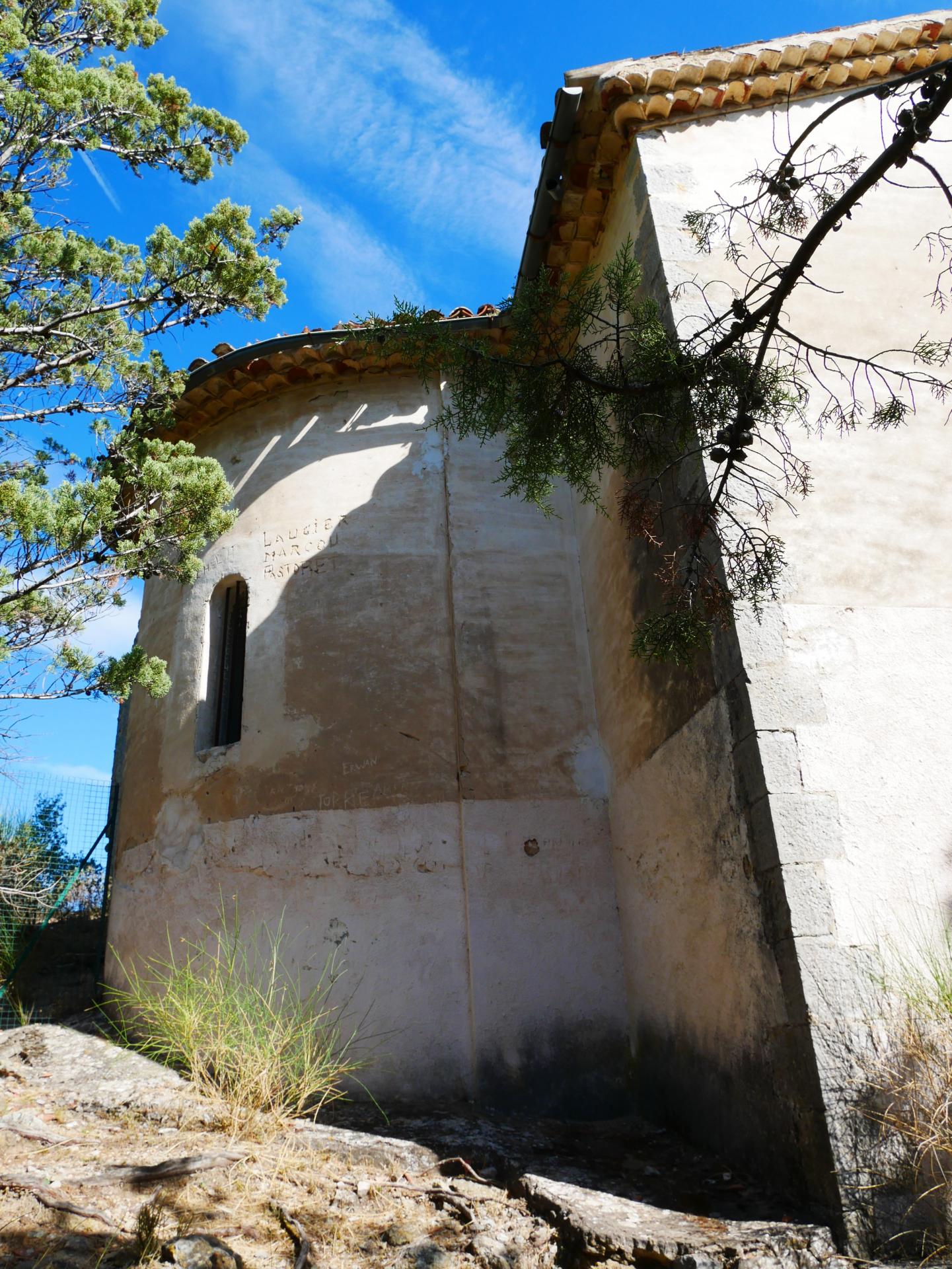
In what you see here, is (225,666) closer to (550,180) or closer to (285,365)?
(285,365)

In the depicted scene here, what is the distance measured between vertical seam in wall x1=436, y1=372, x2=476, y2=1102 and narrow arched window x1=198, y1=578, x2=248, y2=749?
5.69 feet

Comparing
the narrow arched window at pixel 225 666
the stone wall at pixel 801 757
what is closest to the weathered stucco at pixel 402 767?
the narrow arched window at pixel 225 666

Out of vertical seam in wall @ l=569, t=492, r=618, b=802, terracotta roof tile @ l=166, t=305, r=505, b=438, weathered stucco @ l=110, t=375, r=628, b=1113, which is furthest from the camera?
terracotta roof tile @ l=166, t=305, r=505, b=438

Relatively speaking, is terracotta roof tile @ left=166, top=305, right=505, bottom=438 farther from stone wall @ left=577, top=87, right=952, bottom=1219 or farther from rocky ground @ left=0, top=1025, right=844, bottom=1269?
rocky ground @ left=0, top=1025, right=844, bottom=1269

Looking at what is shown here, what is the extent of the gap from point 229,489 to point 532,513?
287 centimetres

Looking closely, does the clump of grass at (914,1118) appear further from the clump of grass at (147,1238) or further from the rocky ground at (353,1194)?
the clump of grass at (147,1238)

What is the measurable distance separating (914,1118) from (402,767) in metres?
4.02

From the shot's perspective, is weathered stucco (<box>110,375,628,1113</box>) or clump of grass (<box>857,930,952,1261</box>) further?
weathered stucco (<box>110,375,628,1113</box>)

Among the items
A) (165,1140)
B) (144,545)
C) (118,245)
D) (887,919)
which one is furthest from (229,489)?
(887,919)

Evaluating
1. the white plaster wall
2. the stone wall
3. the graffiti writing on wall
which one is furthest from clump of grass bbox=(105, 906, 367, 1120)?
the white plaster wall

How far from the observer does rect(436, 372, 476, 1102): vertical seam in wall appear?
6.14 meters

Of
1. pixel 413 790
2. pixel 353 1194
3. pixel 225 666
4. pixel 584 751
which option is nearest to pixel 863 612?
pixel 584 751

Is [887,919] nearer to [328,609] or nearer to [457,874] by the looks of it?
[457,874]

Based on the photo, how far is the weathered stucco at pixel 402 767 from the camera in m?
6.25
